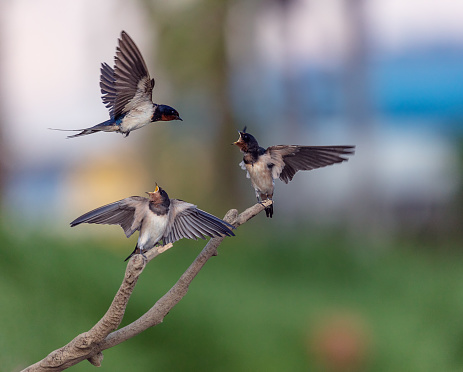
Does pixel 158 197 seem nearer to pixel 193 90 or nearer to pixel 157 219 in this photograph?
pixel 157 219

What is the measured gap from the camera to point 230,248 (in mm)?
3061

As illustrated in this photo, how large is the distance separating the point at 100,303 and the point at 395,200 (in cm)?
227

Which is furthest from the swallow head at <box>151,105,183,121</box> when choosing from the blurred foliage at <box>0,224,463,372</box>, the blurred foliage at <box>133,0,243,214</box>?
the blurred foliage at <box>133,0,243,214</box>

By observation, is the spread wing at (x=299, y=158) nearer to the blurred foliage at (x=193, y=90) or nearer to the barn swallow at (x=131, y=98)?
the barn swallow at (x=131, y=98)

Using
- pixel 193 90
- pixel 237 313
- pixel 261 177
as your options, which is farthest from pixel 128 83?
pixel 193 90

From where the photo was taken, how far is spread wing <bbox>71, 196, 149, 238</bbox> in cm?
39

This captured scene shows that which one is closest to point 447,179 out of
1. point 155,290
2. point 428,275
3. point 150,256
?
point 428,275

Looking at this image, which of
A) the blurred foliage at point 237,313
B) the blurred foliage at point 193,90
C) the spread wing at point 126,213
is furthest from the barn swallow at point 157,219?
the blurred foliage at point 193,90

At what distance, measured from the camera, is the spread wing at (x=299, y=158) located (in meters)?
0.43

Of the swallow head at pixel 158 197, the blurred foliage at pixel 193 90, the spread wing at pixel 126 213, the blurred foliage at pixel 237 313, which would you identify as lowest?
the blurred foliage at pixel 237 313

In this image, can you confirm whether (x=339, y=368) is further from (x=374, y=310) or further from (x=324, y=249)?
(x=324, y=249)

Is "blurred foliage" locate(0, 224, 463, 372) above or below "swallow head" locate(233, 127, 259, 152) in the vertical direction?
below

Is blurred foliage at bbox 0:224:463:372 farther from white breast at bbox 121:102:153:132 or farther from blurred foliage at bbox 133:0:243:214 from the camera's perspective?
white breast at bbox 121:102:153:132

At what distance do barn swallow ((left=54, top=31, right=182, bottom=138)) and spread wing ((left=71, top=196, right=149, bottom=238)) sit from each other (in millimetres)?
44
